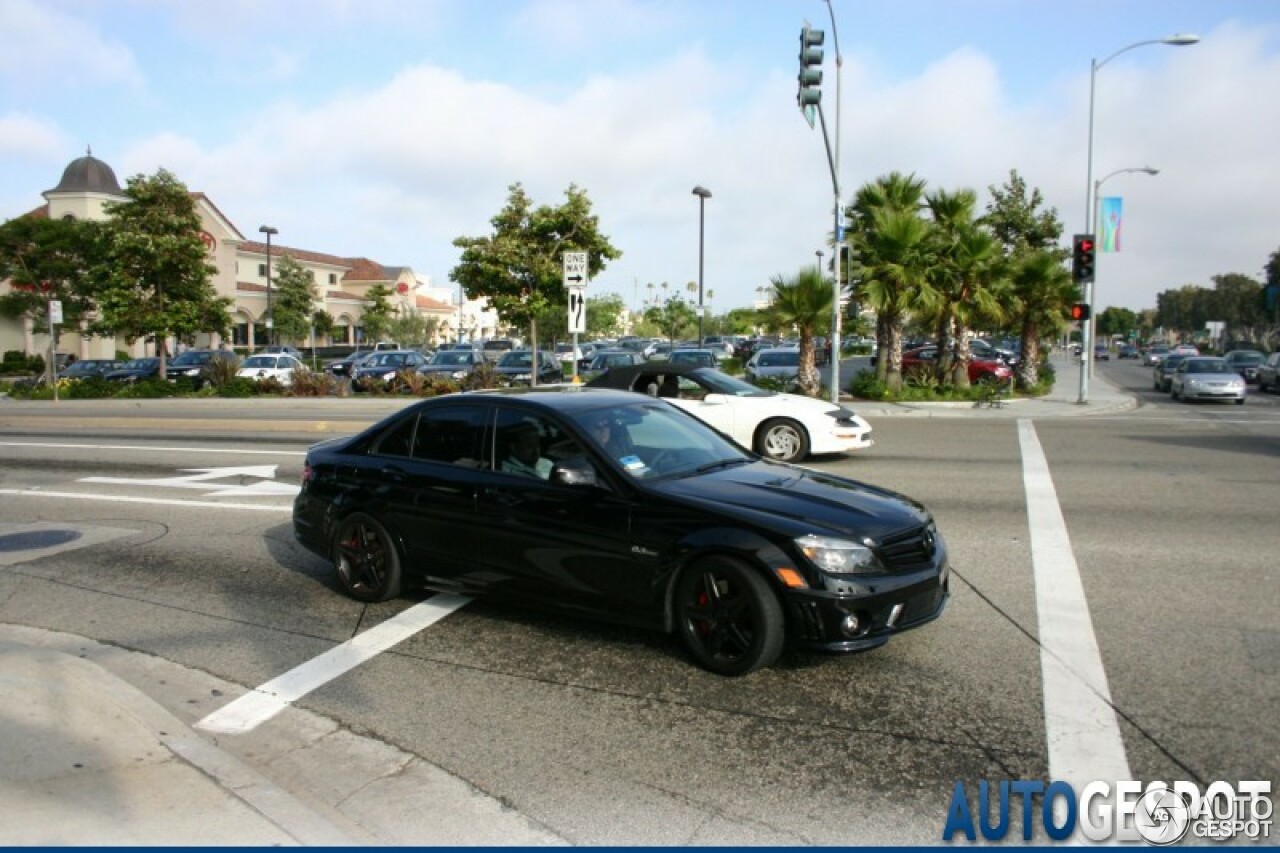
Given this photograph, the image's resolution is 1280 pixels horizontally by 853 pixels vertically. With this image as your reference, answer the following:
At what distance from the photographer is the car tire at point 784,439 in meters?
13.3

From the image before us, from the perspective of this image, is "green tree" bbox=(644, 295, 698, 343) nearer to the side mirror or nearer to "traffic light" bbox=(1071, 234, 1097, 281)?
"traffic light" bbox=(1071, 234, 1097, 281)

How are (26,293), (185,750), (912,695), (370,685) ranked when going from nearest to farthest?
(185,750) < (912,695) < (370,685) < (26,293)

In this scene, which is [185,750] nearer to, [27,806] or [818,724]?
[27,806]

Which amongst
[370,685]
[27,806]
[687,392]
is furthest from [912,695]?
[687,392]

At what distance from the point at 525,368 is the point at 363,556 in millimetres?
24759

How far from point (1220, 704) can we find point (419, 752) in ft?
12.8

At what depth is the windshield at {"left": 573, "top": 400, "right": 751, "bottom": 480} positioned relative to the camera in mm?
5934

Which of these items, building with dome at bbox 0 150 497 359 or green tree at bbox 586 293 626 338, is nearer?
building with dome at bbox 0 150 497 359

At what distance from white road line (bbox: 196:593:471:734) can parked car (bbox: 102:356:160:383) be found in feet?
108

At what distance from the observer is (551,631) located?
6.20 meters

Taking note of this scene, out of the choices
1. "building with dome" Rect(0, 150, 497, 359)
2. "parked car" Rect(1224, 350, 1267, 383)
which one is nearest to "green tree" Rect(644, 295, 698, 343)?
"building with dome" Rect(0, 150, 497, 359)

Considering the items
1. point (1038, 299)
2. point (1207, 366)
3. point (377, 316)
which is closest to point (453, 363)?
point (1038, 299)

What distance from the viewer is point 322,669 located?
5633mm

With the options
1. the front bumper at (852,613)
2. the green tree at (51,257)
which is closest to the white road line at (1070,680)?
the front bumper at (852,613)
